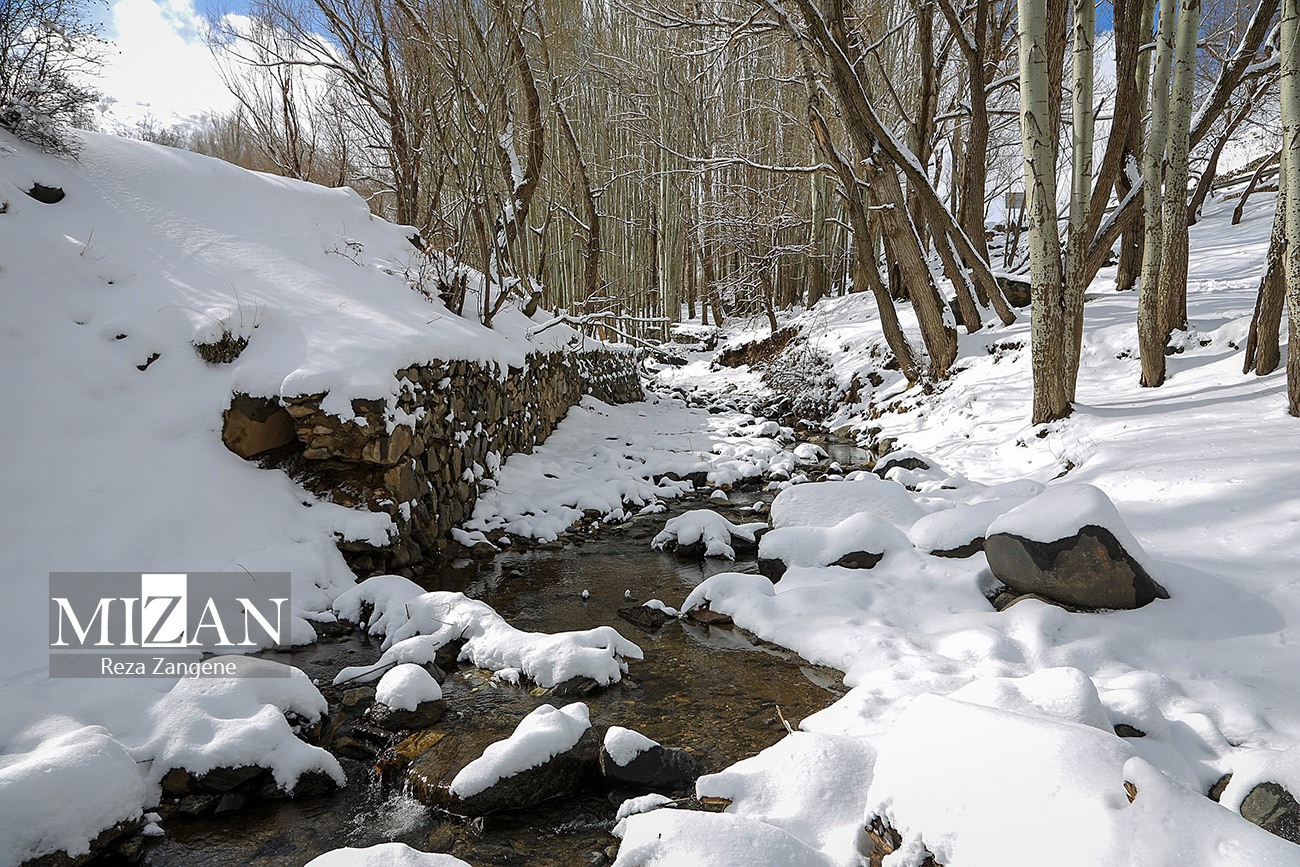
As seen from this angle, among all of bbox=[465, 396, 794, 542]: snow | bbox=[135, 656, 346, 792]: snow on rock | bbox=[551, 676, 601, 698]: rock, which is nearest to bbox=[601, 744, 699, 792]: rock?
bbox=[551, 676, 601, 698]: rock

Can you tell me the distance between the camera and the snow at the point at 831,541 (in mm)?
4363

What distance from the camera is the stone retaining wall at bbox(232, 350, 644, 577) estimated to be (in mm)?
4465

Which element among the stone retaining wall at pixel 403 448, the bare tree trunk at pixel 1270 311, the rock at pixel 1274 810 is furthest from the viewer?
the bare tree trunk at pixel 1270 311

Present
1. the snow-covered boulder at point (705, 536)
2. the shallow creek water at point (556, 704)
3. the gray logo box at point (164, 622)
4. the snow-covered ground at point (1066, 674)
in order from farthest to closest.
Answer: the snow-covered boulder at point (705, 536) < the gray logo box at point (164, 622) < the shallow creek water at point (556, 704) < the snow-covered ground at point (1066, 674)

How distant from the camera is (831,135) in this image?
11469 mm

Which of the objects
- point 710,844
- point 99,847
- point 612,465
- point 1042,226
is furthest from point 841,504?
point 99,847

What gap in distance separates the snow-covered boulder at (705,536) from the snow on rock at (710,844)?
3232 millimetres

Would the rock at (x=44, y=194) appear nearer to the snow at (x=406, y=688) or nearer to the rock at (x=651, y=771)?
the snow at (x=406, y=688)

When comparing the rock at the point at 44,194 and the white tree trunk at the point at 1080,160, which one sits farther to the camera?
the white tree trunk at the point at 1080,160

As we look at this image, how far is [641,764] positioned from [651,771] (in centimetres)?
5

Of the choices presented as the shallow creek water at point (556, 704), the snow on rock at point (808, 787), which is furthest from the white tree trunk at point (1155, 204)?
the snow on rock at point (808, 787)

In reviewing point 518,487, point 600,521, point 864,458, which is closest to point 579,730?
point 600,521

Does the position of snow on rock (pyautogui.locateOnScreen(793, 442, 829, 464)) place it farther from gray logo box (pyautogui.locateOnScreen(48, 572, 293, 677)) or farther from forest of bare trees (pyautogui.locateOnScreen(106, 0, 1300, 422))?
gray logo box (pyautogui.locateOnScreen(48, 572, 293, 677))

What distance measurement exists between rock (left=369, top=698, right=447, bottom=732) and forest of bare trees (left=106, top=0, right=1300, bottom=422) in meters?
5.38
